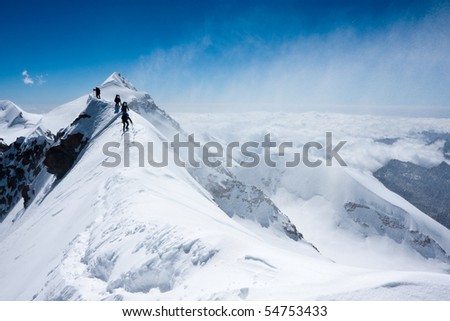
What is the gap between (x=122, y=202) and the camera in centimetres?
1638

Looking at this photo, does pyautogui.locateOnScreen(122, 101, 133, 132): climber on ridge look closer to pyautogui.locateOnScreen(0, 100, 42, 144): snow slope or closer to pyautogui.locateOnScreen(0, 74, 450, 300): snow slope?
pyautogui.locateOnScreen(0, 74, 450, 300): snow slope

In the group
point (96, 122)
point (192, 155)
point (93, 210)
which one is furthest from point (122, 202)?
point (192, 155)

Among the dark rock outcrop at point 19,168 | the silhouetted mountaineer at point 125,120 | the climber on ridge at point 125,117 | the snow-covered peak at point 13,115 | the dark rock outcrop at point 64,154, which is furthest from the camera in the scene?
the snow-covered peak at point 13,115

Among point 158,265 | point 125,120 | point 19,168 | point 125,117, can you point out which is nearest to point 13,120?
point 19,168

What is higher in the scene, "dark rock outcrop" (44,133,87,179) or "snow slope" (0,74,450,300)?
"dark rock outcrop" (44,133,87,179)

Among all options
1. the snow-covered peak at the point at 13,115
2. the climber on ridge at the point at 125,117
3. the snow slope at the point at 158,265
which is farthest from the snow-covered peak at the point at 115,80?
the snow slope at the point at 158,265

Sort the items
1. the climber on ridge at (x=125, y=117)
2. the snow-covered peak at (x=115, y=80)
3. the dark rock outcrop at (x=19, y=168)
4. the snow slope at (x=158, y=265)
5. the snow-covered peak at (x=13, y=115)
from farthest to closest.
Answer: the snow-covered peak at (x=13, y=115) → the snow-covered peak at (x=115, y=80) → the dark rock outcrop at (x=19, y=168) → the climber on ridge at (x=125, y=117) → the snow slope at (x=158, y=265)

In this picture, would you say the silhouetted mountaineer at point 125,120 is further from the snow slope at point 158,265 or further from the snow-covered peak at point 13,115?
the snow-covered peak at point 13,115

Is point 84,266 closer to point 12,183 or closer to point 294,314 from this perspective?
point 294,314

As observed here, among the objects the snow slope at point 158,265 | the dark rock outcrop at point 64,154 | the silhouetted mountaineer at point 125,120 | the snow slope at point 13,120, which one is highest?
the snow slope at point 13,120

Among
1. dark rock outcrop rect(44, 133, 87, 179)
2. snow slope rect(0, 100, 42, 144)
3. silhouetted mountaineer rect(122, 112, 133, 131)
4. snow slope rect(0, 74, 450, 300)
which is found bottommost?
snow slope rect(0, 74, 450, 300)

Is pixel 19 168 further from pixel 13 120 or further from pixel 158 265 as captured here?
pixel 13 120

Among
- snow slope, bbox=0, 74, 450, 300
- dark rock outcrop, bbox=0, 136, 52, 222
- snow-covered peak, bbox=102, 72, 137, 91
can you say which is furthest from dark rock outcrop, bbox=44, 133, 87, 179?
snow-covered peak, bbox=102, 72, 137, 91

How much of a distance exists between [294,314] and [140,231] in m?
7.50
